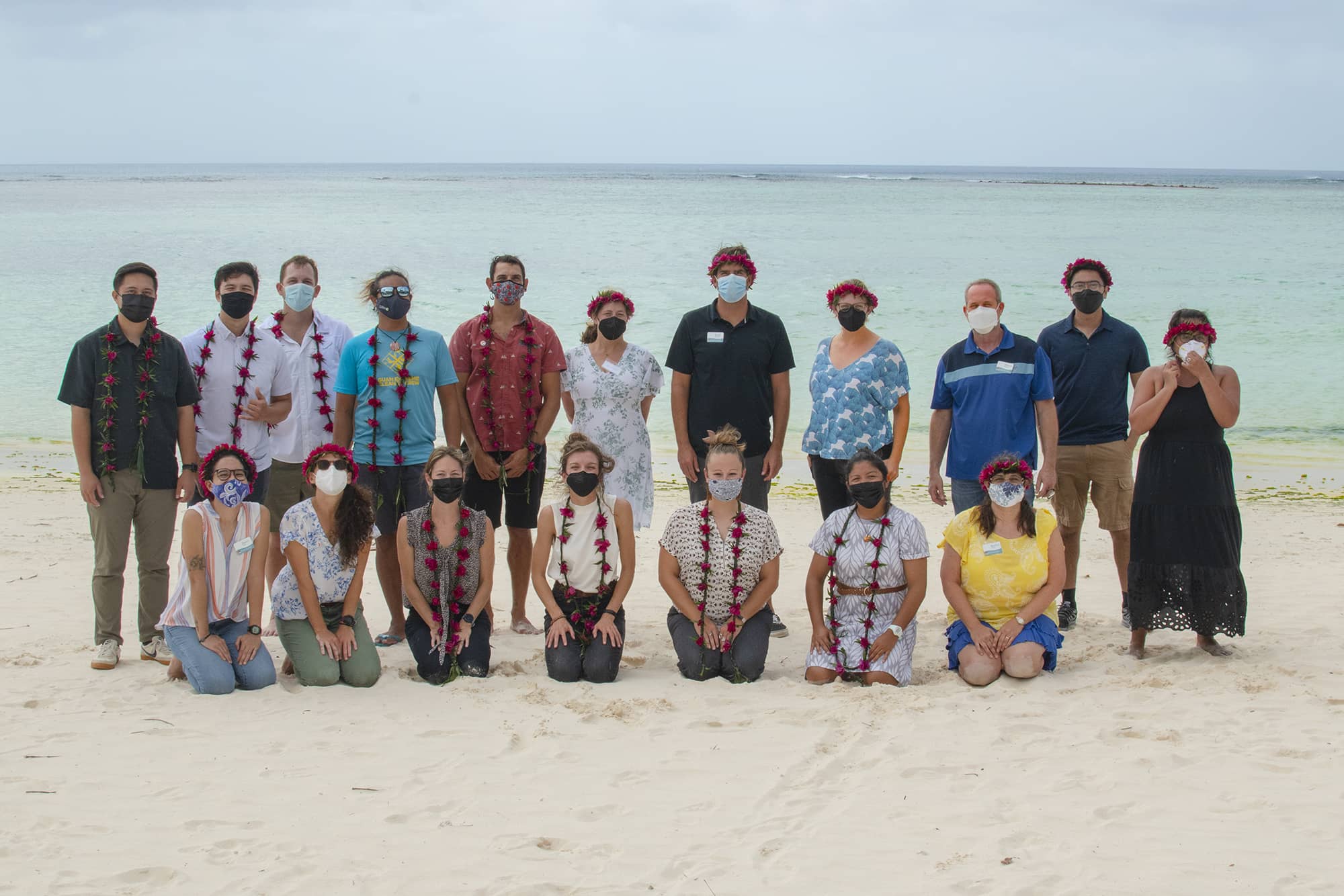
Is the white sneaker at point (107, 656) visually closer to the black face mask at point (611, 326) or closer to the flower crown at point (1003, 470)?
the black face mask at point (611, 326)

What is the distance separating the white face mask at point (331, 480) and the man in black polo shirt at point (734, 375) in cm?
183

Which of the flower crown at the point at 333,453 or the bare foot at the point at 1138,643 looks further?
the bare foot at the point at 1138,643

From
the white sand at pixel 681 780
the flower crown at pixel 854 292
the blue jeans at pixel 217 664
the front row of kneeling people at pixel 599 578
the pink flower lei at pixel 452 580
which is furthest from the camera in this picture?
the flower crown at pixel 854 292

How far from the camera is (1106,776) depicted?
436 centimetres

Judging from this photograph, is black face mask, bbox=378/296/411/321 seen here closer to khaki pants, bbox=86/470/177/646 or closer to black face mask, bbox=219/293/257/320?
black face mask, bbox=219/293/257/320

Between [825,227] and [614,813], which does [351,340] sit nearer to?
[614,813]

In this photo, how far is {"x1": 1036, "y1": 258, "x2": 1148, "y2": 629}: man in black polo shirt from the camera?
252 inches

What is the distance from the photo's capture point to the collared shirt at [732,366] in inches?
253

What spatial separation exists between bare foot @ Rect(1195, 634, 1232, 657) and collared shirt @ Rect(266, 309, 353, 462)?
468 centimetres

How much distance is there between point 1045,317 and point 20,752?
934 inches

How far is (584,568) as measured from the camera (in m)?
5.88

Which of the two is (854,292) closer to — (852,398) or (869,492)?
(852,398)

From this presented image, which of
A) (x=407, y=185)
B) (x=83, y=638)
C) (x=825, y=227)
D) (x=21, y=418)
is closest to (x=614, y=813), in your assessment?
(x=83, y=638)

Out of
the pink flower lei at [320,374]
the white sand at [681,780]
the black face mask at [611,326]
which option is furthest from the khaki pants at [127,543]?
the black face mask at [611,326]
